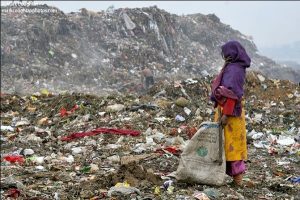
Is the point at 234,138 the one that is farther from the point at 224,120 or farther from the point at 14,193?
the point at 14,193

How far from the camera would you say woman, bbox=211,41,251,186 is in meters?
3.58

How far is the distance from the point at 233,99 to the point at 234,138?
0.33m

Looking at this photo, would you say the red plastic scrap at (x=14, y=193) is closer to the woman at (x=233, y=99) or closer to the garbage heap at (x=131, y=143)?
the garbage heap at (x=131, y=143)

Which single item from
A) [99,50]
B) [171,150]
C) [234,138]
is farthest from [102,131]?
[99,50]

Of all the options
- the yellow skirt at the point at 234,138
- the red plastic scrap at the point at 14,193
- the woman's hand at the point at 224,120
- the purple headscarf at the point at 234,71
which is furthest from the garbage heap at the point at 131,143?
the purple headscarf at the point at 234,71

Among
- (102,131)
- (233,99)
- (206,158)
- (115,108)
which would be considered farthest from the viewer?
(115,108)

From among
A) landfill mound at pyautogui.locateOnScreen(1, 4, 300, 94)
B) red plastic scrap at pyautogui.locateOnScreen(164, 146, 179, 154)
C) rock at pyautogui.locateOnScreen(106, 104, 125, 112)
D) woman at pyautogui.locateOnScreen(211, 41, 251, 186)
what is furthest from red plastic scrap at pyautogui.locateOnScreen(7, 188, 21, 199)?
landfill mound at pyautogui.locateOnScreen(1, 4, 300, 94)

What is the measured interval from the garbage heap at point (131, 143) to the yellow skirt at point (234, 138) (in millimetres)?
291

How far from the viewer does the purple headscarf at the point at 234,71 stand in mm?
3582

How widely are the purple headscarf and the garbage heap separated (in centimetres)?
79

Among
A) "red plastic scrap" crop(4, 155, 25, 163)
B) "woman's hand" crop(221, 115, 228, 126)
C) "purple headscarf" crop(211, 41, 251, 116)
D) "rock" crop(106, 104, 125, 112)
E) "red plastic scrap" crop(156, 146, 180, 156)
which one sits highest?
"purple headscarf" crop(211, 41, 251, 116)

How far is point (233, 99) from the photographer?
141 inches

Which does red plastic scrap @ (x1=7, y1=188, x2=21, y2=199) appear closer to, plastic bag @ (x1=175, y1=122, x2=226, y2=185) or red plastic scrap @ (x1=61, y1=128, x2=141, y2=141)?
plastic bag @ (x1=175, y1=122, x2=226, y2=185)

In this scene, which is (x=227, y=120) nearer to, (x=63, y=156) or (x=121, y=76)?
(x=63, y=156)
